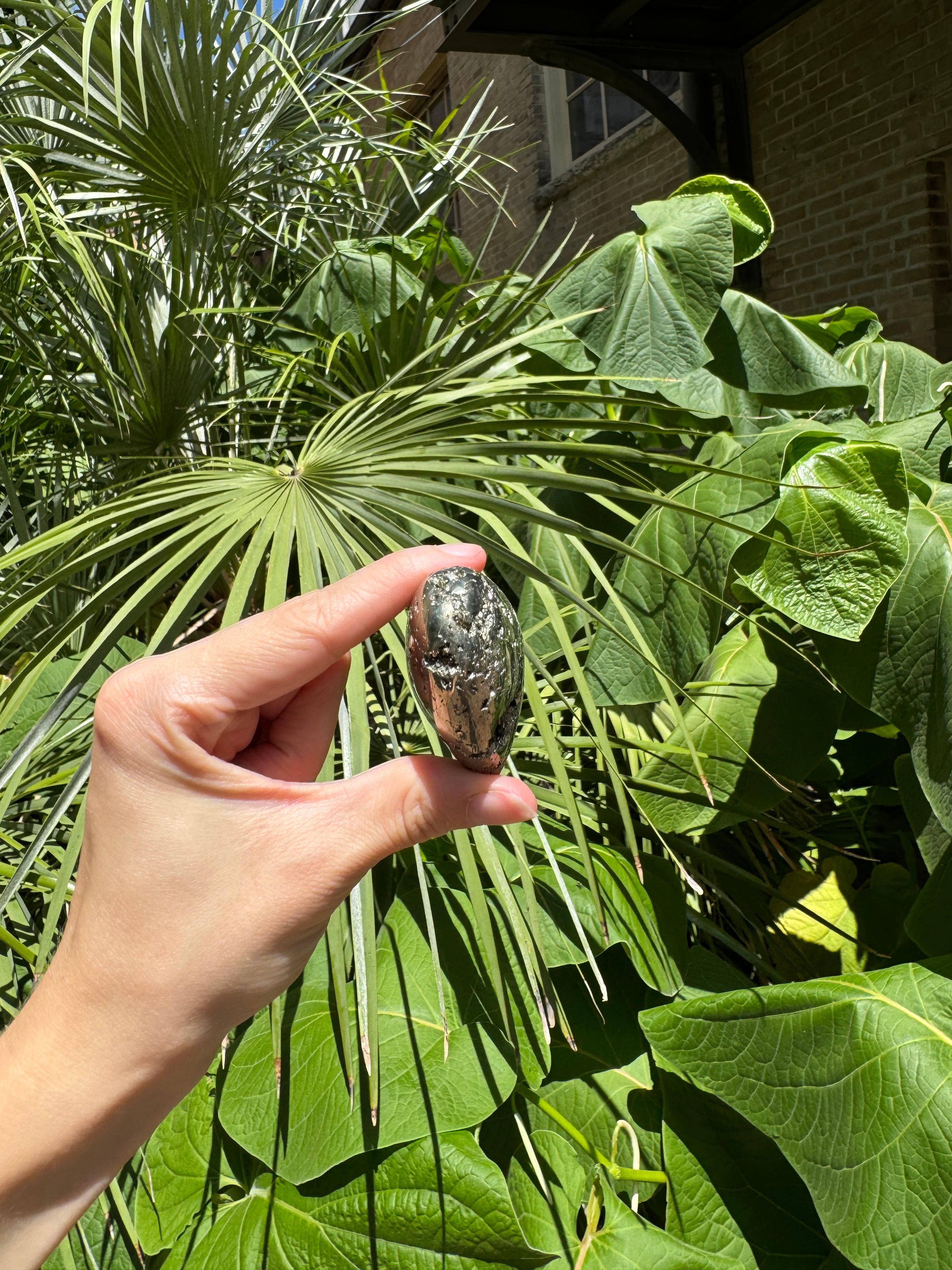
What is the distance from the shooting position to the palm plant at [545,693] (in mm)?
863

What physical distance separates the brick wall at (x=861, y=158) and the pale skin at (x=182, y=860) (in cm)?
387

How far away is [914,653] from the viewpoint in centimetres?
96

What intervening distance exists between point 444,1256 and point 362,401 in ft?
2.88

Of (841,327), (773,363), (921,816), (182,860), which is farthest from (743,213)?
(182,860)

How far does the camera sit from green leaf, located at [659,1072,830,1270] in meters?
0.94

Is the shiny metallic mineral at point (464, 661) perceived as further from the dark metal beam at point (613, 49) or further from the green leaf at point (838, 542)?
the dark metal beam at point (613, 49)

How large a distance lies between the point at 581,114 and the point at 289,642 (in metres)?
6.75

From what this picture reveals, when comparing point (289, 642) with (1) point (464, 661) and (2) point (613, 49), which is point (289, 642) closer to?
(1) point (464, 661)

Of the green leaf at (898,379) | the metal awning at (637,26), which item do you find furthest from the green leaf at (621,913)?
the metal awning at (637,26)

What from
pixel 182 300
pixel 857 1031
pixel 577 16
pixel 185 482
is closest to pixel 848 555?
pixel 857 1031

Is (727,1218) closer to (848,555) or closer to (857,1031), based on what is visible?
(857,1031)

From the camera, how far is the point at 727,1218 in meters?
0.94

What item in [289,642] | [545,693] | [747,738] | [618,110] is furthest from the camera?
[618,110]

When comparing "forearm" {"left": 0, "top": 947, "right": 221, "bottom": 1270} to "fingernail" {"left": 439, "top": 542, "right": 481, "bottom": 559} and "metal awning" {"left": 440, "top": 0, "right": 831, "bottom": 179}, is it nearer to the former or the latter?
"fingernail" {"left": 439, "top": 542, "right": 481, "bottom": 559}
